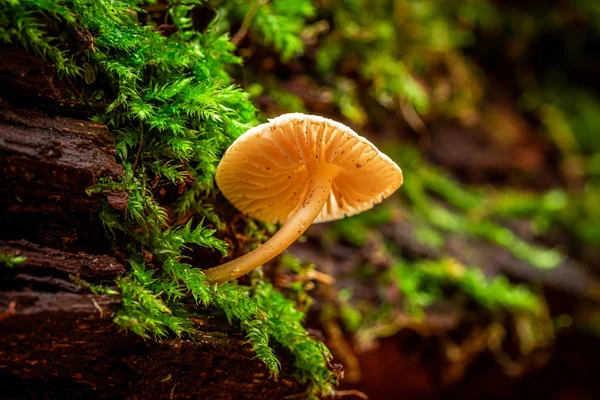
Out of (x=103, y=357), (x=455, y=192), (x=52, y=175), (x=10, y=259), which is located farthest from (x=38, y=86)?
(x=455, y=192)

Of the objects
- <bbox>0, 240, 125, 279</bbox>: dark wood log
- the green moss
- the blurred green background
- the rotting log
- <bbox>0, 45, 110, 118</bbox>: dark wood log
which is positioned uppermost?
<bbox>0, 45, 110, 118</bbox>: dark wood log

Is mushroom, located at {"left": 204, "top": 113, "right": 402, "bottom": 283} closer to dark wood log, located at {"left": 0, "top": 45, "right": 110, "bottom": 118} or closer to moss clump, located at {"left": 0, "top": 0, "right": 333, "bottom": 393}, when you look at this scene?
moss clump, located at {"left": 0, "top": 0, "right": 333, "bottom": 393}

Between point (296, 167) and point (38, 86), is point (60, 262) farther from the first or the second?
point (296, 167)

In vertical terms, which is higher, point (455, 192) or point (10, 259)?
point (10, 259)

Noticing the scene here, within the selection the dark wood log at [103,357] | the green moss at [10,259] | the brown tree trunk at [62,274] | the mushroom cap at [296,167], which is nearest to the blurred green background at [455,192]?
the mushroom cap at [296,167]

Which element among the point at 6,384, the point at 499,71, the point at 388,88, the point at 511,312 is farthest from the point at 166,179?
the point at 499,71

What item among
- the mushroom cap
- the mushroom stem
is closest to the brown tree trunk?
the mushroom stem
